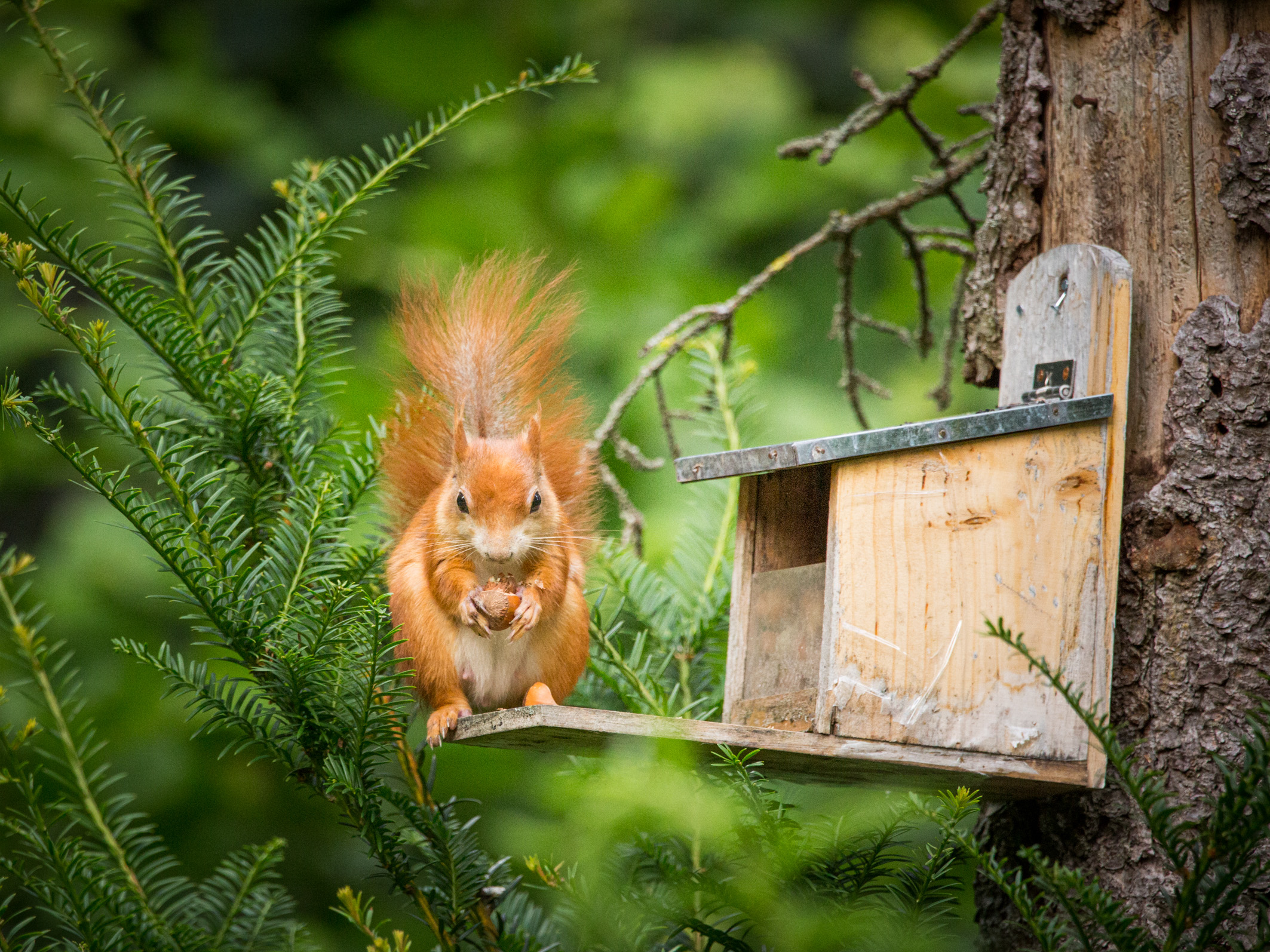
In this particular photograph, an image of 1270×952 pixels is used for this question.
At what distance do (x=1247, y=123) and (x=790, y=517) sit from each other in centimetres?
76

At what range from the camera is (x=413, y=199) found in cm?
412

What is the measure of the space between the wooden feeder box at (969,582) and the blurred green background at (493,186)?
4.63 feet

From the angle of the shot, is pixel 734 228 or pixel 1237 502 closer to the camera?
pixel 1237 502

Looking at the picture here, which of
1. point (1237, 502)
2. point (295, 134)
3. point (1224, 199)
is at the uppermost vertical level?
point (295, 134)

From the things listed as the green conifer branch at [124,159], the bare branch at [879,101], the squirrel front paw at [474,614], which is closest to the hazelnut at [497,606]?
the squirrel front paw at [474,614]

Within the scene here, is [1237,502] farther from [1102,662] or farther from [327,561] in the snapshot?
[327,561]

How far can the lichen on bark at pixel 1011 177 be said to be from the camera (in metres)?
1.60

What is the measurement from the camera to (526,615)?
5.06ft

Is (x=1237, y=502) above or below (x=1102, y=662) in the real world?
above

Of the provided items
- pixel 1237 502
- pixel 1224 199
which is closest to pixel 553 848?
pixel 1237 502

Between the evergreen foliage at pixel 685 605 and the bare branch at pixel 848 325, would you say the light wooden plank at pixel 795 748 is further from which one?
the bare branch at pixel 848 325

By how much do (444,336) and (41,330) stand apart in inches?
105

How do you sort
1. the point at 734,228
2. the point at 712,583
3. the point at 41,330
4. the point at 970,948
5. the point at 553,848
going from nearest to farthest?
the point at 553,848 < the point at 970,948 < the point at 712,583 < the point at 41,330 < the point at 734,228

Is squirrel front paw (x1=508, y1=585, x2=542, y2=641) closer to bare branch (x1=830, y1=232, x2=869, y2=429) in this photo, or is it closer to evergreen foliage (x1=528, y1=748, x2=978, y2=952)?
evergreen foliage (x1=528, y1=748, x2=978, y2=952)
